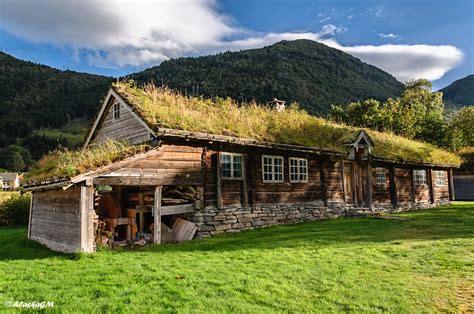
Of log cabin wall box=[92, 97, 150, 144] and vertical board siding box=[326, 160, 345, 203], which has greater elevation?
log cabin wall box=[92, 97, 150, 144]

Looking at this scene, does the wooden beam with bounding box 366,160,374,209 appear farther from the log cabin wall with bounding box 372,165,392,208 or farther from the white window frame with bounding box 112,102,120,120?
the white window frame with bounding box 112,102,120,120

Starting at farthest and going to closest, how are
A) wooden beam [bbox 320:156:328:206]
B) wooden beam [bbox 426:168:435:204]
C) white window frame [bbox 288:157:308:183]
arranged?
wooden beam [bbox 426:168:435:204], wooden beam [bbox 320:156:328:206], white window frame [bbox 288:157:308:183]

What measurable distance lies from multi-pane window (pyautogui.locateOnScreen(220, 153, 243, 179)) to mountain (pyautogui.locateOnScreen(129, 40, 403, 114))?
49.4 meters

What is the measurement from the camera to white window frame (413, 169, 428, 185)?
85.4 feet

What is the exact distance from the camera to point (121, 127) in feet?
55.2

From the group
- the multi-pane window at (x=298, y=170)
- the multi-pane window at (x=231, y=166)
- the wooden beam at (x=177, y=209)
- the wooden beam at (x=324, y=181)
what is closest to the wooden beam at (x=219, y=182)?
the multi-pane window at (x=231, y=166)

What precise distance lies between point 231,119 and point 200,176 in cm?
361

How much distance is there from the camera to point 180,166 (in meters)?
13.8

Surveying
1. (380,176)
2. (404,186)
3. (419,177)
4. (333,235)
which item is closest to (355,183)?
(380,176)

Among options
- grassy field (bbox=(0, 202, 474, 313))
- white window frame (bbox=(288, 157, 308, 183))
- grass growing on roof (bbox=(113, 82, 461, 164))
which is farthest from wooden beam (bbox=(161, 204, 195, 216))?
white window frame (bbox=(288, 157, 308, 183))

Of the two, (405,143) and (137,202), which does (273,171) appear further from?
(405,143)

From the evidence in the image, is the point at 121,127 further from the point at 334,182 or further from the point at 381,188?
the point at 381,188

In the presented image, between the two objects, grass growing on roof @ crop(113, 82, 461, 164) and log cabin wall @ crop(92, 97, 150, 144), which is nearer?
grass growing on roof @ crop(113, 82, 461, 164)

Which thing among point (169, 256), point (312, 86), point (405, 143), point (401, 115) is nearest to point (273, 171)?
point (169, 256)
